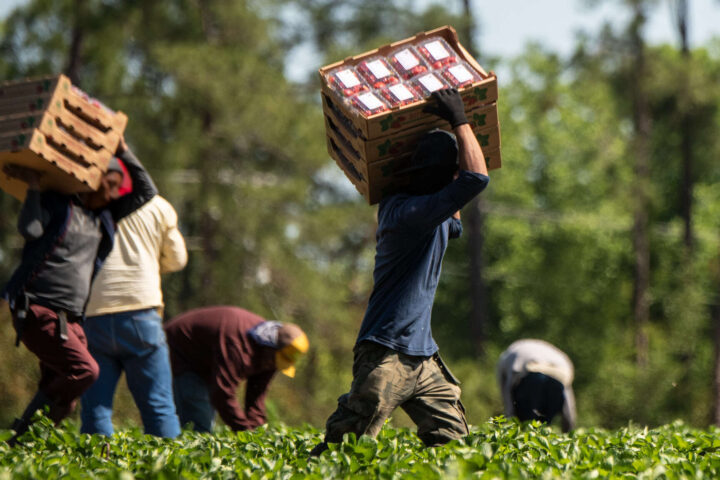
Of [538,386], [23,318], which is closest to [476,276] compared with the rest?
[538,386]

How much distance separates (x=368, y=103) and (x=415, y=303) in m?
1.02

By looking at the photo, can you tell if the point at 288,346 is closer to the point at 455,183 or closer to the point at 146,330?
the point at 146,330

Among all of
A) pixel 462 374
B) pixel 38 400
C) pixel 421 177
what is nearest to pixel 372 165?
pixel 421 177

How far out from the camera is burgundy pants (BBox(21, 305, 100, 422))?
581cm

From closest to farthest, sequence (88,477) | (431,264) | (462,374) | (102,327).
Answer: (88,477) < (431,264) < (102,327) < (462,374)

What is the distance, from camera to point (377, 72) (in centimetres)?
525

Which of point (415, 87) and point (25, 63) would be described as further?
point (25, 63)

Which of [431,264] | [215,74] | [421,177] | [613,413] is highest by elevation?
[215,74]

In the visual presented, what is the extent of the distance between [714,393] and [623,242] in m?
16.6

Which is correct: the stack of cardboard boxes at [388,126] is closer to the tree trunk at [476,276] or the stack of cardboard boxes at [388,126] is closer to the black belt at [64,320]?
the black belt at [64,320]

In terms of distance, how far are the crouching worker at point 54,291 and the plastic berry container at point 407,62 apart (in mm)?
2225

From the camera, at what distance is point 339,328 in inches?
857

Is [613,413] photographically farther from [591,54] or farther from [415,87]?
[415,87]

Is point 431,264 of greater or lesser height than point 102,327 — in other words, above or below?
above
